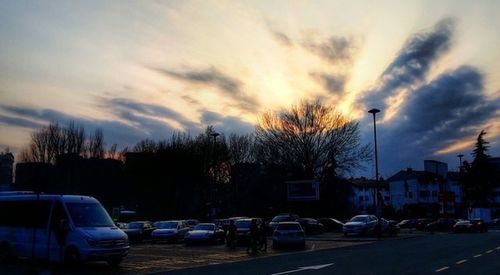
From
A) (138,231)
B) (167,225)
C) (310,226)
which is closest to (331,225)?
(310,226)

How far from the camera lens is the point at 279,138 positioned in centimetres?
7275

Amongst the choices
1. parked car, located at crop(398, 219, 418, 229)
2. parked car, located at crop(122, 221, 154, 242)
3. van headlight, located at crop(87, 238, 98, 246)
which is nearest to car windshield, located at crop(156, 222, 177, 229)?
parked car, located at crop(122, 221, 154, 242)

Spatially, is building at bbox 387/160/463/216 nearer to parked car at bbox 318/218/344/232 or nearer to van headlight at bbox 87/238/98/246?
parked car at bbox 318/218/344/232

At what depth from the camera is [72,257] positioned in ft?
65.2

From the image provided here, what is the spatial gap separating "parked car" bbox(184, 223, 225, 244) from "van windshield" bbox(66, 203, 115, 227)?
54.5ft

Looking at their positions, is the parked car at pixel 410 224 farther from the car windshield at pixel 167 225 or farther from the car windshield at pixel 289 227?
the car windshield at pixel 289 227

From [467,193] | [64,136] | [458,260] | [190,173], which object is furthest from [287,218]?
[467,193]

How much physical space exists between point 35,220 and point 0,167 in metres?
33.7

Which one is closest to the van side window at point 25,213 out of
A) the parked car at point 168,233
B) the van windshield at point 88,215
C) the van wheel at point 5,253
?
the van wheel at point 5,253

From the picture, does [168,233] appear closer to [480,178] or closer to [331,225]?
[331,225]

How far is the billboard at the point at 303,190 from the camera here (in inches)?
2243

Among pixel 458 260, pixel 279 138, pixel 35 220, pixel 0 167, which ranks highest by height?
pixel 279 138

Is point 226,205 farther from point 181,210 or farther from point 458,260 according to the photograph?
point 458,260

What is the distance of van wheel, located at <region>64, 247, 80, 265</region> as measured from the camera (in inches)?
776
